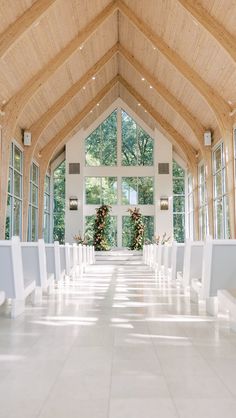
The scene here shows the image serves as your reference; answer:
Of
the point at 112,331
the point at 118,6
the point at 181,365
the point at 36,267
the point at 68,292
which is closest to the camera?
the point at 181,365

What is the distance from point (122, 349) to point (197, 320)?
48.0 inches

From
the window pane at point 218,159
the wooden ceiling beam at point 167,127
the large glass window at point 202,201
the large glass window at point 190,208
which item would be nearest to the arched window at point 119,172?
the large glass window at point 190,208

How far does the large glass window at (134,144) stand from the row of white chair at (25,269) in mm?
12707

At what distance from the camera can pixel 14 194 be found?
1525cm

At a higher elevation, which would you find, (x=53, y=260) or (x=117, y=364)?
(x=53, y=260)

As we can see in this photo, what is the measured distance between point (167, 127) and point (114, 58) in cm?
345

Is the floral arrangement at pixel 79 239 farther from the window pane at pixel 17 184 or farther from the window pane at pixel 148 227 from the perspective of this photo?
the window pane at pixel 17 184

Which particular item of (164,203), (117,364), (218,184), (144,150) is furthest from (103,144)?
(117,364)

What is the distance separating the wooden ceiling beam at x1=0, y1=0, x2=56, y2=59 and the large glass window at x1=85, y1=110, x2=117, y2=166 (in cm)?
1029

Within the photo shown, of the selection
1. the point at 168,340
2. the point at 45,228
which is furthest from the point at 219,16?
the point at 45,228

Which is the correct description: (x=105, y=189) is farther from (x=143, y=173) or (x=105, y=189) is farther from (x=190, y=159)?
(x=190, y=159)

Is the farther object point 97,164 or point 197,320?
point 97,164

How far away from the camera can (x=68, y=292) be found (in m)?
5.77

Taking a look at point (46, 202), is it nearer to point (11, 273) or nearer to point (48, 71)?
point (48, 71)
